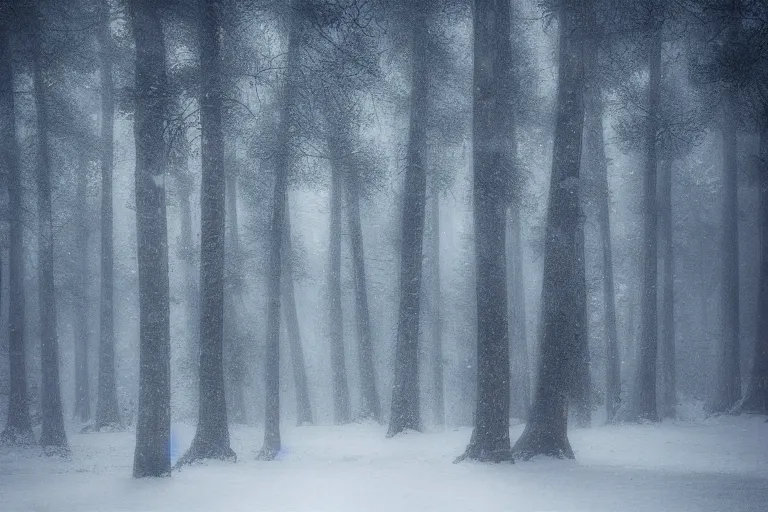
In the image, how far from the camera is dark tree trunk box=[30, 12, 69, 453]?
14.0 m

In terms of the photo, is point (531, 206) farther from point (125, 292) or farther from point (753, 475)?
point (125, 292)

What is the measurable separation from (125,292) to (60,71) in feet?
57.8

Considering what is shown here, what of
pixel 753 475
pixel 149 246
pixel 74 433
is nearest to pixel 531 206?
pixel 753 475

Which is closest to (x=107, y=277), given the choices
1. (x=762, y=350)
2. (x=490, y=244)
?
(x=490, y=244)

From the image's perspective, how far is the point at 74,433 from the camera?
18.2m

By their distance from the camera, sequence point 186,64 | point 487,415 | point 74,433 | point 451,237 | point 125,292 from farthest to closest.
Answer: point 451,237 → point 125,292 → point 74,433 → point 186,64 → point 487,415

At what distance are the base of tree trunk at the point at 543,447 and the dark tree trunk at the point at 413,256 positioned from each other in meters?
3.65

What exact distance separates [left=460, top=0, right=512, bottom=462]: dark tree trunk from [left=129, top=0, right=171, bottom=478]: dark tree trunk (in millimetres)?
4421

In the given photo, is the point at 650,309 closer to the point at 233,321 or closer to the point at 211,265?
the point at 211,265

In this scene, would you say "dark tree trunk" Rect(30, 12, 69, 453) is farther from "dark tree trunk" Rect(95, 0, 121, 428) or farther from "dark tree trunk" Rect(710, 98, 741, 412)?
"dark tree trunk" Rect(710, 98, 741, 412)

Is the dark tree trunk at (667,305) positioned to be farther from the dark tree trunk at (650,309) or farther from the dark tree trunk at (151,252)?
the dark tree trunk at (151,252)

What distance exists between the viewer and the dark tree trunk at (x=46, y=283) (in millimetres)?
14008

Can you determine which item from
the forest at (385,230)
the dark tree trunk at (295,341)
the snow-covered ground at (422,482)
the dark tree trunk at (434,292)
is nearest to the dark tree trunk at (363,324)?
the forest at (385,230)

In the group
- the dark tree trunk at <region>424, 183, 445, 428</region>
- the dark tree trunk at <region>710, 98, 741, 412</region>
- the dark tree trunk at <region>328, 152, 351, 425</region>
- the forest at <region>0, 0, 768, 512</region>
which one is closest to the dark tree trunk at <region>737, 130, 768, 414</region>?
the forest at <region>0, 0, 768, 512</region>
